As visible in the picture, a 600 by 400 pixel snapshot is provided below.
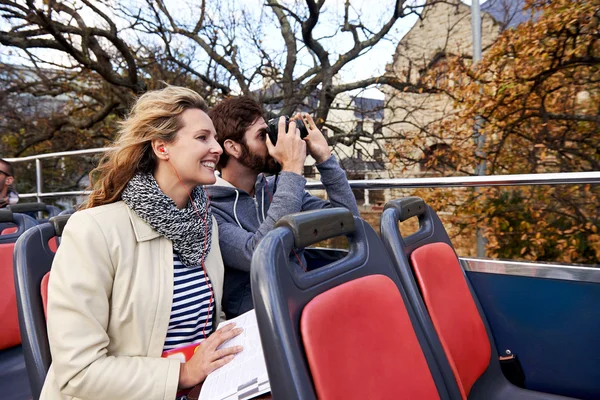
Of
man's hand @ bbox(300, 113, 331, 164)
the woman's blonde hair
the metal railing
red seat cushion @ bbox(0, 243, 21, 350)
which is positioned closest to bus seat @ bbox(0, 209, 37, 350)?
red seat cushion @ bbox(0, 243, 21, 350)

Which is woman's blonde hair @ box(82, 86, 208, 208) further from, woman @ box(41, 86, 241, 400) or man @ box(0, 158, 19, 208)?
man @ box(0, 158, 19, 208)

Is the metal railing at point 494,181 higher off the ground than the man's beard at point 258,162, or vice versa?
the man's beard at point 258,162

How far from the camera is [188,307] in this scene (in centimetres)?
125

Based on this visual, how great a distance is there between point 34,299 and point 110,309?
0.28 m

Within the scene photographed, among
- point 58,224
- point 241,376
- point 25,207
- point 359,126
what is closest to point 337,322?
point 241,376

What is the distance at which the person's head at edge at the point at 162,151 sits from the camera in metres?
1.29

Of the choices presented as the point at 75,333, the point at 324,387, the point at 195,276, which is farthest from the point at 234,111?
the point at 324,387

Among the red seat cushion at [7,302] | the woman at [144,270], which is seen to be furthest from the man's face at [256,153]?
the red seat cushion at [7,302]

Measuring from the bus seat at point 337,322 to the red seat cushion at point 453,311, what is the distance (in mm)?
235

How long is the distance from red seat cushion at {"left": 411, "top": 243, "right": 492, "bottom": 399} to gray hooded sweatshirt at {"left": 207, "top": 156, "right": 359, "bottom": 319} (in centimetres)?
49

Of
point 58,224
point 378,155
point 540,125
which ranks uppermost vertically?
point 540,125

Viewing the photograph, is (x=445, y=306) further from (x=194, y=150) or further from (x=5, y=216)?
(x=5, y=216)

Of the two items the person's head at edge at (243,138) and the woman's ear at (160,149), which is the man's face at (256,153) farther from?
the woman's ear at (160,149)

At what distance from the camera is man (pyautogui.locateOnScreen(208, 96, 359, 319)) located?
62.8 inches
